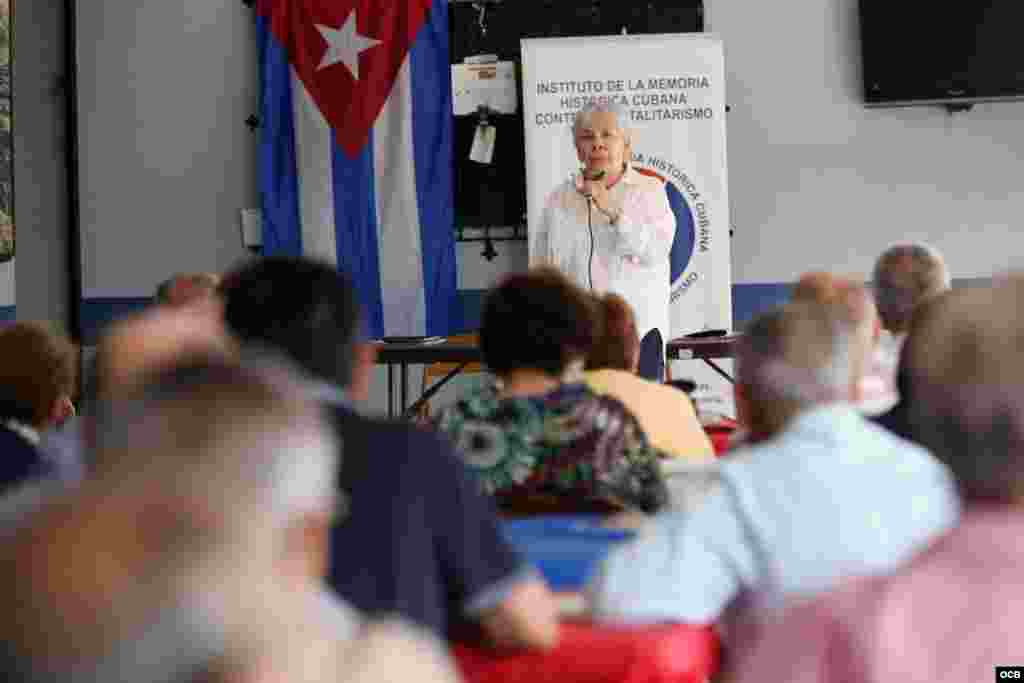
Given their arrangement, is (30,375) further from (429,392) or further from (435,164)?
(435,164)

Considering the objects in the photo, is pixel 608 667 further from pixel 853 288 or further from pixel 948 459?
pixel 853 288

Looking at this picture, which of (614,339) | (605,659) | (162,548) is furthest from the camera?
(614,339)

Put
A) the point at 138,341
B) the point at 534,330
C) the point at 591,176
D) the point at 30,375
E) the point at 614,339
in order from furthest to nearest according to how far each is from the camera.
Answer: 1. the point at 591,176
2. the point at 614,339
3. the point at 30,375
4. the point at 534,330
5. the point at 138,341

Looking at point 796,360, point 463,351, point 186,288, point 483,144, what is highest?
point 483,144

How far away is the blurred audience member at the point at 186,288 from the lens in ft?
10.4

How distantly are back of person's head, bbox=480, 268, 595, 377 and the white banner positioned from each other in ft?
14.5

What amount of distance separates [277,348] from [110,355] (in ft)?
0.99

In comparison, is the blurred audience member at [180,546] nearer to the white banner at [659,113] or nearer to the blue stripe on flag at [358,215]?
the white banner at [659,113]

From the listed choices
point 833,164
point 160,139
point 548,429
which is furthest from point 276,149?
point 548,429

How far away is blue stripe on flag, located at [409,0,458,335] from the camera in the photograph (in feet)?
24.4

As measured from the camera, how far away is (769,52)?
741 centimetres

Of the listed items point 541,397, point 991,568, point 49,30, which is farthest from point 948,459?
point 49,30

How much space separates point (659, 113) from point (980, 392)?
228 inches

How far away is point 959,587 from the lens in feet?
4.12
